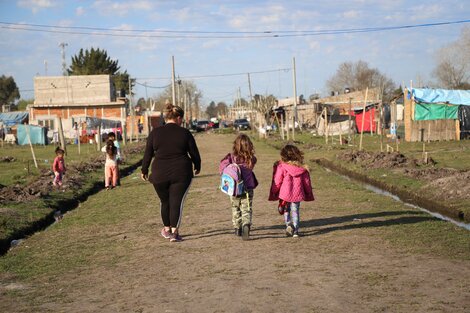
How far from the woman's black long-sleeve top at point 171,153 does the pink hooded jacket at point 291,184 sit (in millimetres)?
1374

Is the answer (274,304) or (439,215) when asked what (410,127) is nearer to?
(439,215)

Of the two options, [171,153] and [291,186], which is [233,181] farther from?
[171,153]

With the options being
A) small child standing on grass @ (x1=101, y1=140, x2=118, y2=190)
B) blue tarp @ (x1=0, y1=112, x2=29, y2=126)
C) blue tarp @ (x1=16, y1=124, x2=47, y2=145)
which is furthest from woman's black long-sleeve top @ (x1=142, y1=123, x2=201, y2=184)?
blue tarp @ (x1=0, y1=112, x2=29, y2=126)

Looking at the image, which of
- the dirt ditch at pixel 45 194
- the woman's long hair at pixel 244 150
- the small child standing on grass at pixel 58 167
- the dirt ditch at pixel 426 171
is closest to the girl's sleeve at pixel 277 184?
the woman's long hair at pixel 244 150

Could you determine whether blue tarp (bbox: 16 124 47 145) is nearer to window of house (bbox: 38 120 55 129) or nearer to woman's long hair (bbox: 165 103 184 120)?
window of house (bbox: 38 120 55 129)

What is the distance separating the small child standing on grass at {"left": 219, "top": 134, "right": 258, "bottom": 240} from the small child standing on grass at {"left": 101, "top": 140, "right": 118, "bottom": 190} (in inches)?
373

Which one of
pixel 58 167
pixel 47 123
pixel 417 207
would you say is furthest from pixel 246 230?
pixel 47 123

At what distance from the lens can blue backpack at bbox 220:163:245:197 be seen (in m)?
10.2

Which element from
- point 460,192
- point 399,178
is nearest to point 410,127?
point 399,178

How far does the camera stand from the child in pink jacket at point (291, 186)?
34.0 feet

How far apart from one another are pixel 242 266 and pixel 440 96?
36473 millimetres

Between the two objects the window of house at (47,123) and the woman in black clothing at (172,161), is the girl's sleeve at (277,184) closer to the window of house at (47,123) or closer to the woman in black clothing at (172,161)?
the woman in black clothing at (172,161)

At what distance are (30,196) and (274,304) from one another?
12058mm

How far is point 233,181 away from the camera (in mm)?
10219
